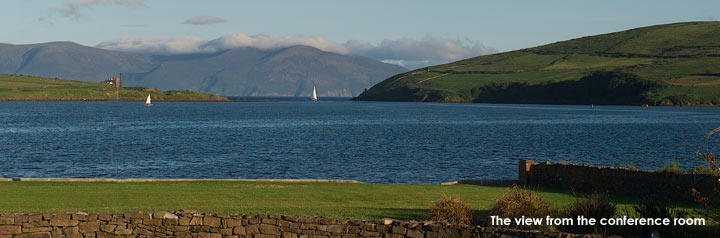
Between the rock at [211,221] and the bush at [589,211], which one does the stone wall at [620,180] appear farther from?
the rock at [211,221]

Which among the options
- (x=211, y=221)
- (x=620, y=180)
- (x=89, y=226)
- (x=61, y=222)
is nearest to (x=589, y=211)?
(x=211, y=221)

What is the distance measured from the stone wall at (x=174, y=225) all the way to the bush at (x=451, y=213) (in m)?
1.99

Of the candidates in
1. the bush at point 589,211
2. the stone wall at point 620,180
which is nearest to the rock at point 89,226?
the bush at point 589,211

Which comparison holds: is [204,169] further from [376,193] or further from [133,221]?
[133,221]

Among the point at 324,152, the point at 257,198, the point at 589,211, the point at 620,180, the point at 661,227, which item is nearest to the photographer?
the point at 661,227

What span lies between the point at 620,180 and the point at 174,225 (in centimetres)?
1937

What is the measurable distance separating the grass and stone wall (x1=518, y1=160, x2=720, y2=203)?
124cm

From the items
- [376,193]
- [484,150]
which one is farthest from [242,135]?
[376,193]

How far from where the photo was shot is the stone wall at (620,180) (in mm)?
27622

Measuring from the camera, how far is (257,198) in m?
27.4

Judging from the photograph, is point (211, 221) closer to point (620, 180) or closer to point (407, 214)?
point (407, 214)

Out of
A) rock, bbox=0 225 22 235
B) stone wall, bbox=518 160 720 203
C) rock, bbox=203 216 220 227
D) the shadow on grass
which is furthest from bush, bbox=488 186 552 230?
rock, bbox=0 225 22 235

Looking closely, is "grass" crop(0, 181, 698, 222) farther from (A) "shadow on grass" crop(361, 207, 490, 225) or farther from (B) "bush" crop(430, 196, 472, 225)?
(B) "bush" crop(430, 196, 472, 225)

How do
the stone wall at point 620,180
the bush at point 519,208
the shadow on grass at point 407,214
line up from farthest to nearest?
the stone wall at point 620,180 < the shadow on grass at point 407,214 < the bush at point 519,208
